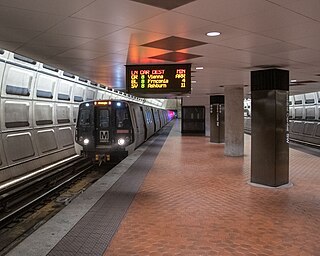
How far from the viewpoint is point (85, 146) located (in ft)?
43.8

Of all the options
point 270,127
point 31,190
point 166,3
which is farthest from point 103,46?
point 31,190

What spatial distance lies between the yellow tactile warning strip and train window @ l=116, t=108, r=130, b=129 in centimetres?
380

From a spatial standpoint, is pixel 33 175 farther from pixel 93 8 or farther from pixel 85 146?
pixel 93 8

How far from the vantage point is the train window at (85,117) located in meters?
13.6

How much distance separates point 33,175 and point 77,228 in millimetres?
6932

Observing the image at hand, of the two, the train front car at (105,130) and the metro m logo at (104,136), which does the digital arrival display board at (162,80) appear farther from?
the metro m logo at (104,136)

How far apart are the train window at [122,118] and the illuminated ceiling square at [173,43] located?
7.62 m

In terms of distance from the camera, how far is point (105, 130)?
1345cm

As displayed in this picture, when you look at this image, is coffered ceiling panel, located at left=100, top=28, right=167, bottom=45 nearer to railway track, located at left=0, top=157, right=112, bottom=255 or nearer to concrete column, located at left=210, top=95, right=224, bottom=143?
railway track, located at left=0, top=157, right=112, bottom=255

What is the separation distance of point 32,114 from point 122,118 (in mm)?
3411

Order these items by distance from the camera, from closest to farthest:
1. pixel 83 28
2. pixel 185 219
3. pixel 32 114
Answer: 1. pixel 83 28
2. pixel 185 219
3. pixel 32 114

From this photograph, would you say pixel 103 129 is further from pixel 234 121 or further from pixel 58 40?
pixel 58 40

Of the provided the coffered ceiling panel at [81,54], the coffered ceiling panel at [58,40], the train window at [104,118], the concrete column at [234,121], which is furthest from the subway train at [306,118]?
the coffered ceiling panel at [58,40]

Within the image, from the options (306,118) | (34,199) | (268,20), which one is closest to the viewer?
(268,20)
